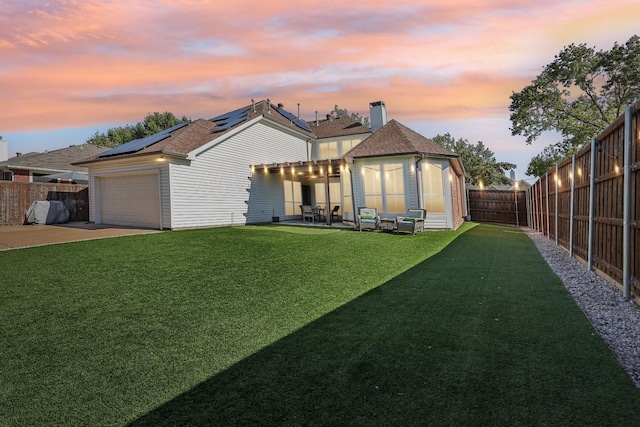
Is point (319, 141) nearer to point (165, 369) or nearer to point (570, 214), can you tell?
point (570, 214)

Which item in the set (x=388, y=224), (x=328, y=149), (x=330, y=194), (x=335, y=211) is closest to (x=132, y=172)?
(x=335, y=211)

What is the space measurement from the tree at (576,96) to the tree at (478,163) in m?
17.6

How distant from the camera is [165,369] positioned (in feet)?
8.72

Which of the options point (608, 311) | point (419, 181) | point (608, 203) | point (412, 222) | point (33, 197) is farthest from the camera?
point (33, 197)

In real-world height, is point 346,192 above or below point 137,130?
below

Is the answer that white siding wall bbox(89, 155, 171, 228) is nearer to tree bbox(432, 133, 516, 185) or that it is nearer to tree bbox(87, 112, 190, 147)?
tree bbox(87, 112, 190, 147)

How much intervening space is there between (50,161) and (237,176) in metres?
15.5

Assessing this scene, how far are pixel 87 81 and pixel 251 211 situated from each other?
26.2ft

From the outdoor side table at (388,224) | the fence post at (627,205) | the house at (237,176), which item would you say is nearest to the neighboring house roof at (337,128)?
the house at (237,176)

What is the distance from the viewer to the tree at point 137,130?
45.6m

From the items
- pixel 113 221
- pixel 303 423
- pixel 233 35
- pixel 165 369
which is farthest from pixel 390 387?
pixel 113 221

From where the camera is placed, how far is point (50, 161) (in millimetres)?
21812

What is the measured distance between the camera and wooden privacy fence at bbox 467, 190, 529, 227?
63.1 ft

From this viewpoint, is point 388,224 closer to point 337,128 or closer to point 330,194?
point 330,194
